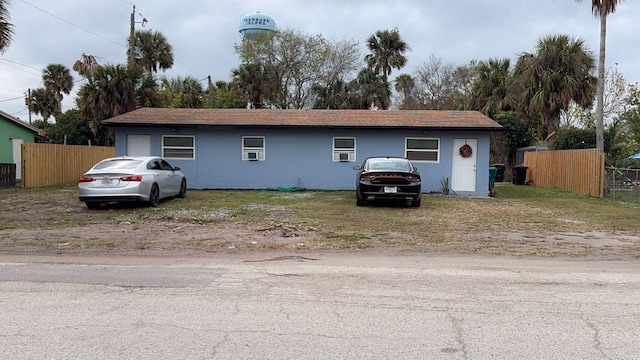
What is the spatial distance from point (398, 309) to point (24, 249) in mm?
6391

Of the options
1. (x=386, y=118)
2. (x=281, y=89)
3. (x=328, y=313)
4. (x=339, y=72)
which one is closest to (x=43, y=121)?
(x=281, y=89)

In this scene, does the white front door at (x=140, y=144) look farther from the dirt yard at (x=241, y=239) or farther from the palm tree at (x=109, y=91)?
the dirt yard at (x=241, y=239)

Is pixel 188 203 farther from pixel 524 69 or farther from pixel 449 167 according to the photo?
pixel 524 69

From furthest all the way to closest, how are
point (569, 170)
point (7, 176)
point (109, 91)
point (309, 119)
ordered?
point (109, 91) → point (569, 170) → point (309, 119) → point (7, 176)

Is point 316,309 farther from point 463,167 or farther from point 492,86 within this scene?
point 492,86

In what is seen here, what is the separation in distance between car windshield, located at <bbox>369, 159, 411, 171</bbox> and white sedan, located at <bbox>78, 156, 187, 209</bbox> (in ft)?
20.1

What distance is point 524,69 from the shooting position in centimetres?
2523

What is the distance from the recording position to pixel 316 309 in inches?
193

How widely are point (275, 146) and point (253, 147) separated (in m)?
0.90

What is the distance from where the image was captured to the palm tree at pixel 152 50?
34.4 metres

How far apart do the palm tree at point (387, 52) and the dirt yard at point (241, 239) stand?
28.1 metres

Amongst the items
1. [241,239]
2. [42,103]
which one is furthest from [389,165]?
[42,103]

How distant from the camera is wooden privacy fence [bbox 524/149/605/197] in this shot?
739 inches

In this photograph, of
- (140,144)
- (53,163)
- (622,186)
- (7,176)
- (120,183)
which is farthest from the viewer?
(53,163)
